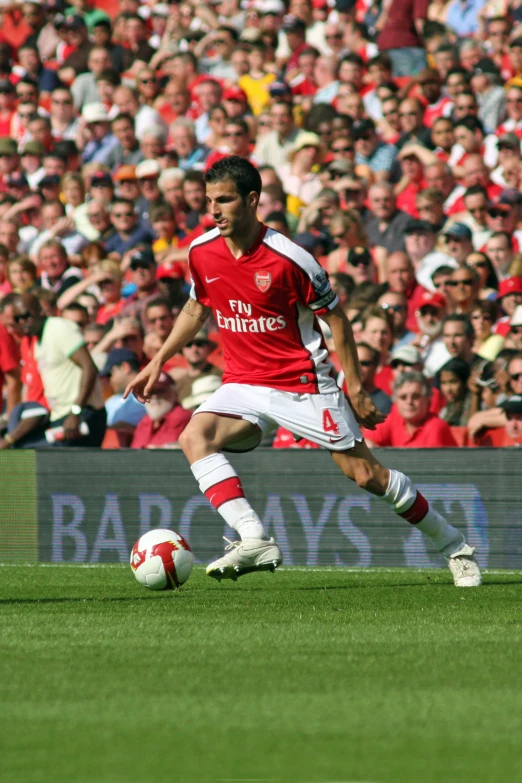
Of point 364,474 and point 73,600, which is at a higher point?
point 364,474

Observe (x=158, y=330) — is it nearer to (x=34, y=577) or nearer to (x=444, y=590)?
(x=34, y=577)

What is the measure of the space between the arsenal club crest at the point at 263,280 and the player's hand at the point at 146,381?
30.3 inches

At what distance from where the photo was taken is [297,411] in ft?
27.2

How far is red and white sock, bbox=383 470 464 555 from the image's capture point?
8383mm

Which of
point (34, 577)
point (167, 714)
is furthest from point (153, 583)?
point (167, 714)

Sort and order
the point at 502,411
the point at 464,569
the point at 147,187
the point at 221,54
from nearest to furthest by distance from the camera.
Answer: the point at 464,569
the point at 502,411
the point at 147,187
the point at 221,54

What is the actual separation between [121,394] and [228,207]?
6344 millimetres

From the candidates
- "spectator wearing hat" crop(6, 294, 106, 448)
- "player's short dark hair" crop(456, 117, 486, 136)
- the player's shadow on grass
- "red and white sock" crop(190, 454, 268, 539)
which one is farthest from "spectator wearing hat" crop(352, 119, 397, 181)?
the player's shadow on grass

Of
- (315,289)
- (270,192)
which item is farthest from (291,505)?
(270,192)

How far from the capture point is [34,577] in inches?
408

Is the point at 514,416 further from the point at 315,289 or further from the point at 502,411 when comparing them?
the point at 315,289

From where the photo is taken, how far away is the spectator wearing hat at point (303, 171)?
16.1 meters

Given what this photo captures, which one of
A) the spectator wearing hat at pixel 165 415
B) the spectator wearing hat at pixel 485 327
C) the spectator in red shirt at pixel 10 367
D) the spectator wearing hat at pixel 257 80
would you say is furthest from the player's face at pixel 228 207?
the spectator wearing hat at pixel 257 80

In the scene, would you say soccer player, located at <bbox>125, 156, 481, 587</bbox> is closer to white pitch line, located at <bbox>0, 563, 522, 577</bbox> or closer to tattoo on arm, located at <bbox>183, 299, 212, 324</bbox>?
tattoo on arm, located at <bbox>183, 299, 212, 324</bbox>
